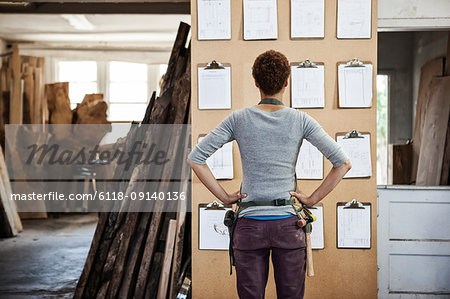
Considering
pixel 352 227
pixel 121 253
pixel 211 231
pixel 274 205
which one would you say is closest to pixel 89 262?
pixel 121 253

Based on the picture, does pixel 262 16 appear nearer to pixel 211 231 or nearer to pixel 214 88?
pixel 214 88

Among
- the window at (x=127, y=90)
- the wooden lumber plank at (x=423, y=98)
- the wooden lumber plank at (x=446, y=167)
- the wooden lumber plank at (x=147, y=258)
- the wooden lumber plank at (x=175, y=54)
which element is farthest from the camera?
the window at (x=127, y=90)

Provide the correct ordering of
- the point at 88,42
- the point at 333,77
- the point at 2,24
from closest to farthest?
1. the point at 333,77
2. the point at 2,24
3. the point at 88,42

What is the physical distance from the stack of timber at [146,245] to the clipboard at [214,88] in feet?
2.10

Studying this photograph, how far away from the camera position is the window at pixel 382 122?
8492mm

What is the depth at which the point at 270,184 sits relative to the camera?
247cm

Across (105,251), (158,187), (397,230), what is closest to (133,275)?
(105,251)

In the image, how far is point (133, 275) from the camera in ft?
14.3

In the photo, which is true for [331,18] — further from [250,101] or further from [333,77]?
[250,101]

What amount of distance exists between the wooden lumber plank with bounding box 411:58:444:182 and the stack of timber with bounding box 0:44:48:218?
5930 mm

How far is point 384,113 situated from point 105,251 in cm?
552

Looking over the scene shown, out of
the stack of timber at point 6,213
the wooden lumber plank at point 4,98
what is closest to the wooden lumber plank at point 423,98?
the stack of timber at point 6,213

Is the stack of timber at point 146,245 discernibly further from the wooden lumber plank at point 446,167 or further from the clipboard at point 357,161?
the wooden lumber plank at point 446,167

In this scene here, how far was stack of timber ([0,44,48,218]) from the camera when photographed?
30.2ft
